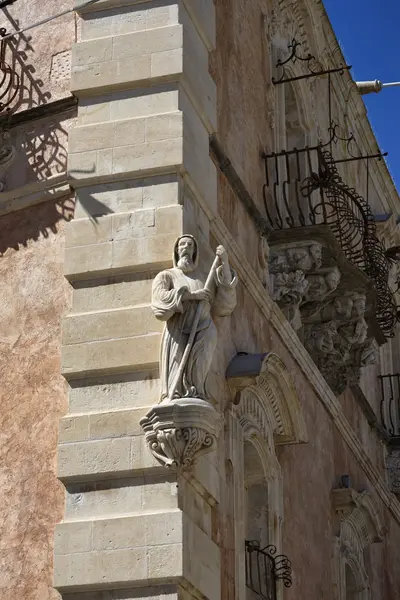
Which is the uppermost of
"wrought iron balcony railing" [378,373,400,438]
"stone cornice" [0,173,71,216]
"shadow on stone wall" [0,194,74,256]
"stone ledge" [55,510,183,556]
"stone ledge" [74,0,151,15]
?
"wrought iron balcony railing" [378,373,400,438]

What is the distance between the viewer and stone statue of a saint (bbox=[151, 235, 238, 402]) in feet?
35.8

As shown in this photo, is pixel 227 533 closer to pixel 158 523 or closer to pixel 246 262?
pixel 158 523

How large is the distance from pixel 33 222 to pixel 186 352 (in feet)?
7.85

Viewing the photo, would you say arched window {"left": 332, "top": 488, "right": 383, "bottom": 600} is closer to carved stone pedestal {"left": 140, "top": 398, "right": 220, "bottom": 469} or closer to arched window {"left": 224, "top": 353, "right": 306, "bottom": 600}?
arched window {"left": 224, "top": 353, "right": 306, "bottom": 600}

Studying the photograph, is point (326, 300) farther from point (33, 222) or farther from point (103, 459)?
point (103, 459)

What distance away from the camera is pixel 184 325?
11102 mm

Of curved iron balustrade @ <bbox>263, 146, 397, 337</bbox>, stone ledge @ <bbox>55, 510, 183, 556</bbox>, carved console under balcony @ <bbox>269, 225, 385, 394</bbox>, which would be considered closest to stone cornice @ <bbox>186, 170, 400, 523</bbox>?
carved console under balcony @ <bbox>269, 225, 385, 394</bbox>

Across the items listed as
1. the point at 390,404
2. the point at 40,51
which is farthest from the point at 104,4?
the point at 390,404

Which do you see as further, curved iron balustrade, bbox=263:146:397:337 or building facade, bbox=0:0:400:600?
curved iron balustrade, bbox=263:146:397:337

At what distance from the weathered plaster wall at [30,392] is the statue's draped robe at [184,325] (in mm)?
1086

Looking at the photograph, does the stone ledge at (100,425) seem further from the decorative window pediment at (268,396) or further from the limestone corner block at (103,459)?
the decorative window pediment at (268,396)

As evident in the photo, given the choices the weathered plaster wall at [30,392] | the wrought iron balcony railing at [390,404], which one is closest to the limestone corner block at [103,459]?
the weathered plaster wall at [30,392]

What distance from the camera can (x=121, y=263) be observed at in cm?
1169

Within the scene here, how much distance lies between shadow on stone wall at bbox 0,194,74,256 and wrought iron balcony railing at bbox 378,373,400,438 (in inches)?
357
